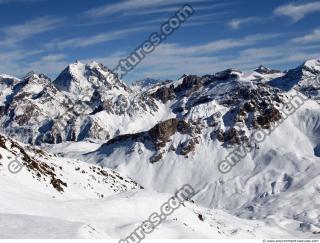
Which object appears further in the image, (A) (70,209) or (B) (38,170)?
(B) (38,170)

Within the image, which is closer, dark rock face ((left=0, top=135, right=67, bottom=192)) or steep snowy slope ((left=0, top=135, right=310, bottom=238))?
steep snowy slope ((left=0, top=135, right=310, bottom=238))

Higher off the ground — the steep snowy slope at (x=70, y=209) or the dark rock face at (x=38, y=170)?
the dark rock face at (x=38, y=170)

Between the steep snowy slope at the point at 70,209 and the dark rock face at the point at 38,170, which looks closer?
the steep snowy slope at the point at 70,209

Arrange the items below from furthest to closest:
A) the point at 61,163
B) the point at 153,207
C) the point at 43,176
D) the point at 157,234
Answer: the point at 61,163
the point at 43,176
the point at 153,207
the point at 157,234

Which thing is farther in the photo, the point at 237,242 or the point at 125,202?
the point at 125,202

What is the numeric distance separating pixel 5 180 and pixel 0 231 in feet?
60.2

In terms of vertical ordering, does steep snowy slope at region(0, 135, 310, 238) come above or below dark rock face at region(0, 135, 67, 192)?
below

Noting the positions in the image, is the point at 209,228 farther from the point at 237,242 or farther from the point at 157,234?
the point at 237,242

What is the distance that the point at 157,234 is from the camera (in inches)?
1432

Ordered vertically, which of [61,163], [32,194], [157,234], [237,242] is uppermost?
[61,163]

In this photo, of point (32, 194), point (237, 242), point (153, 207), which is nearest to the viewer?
point (237, 242)

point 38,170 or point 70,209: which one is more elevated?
point 38,170

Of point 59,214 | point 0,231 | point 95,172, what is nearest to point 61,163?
point 95,172

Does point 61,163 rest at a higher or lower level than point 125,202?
higher
